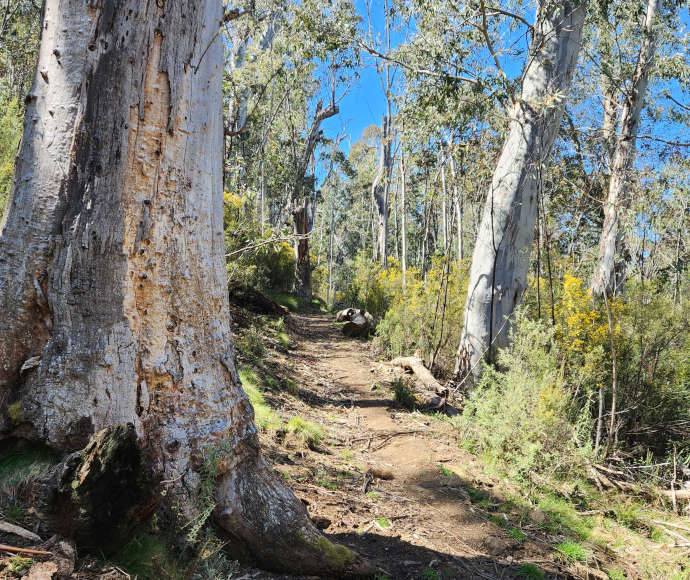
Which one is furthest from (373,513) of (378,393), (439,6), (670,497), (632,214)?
(632,214)

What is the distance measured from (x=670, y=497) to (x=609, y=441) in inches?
21.8

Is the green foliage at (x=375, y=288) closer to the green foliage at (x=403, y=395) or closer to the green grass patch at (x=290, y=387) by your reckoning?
the green foliage at (x=403, y=395)

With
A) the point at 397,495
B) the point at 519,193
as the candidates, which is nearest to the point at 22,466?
the point at 397,495

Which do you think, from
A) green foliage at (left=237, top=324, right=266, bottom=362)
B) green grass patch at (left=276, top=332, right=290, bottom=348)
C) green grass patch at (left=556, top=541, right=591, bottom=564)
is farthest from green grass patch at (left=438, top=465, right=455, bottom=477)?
green grass patch at (left=276, top=332, right=290, bottom=348)

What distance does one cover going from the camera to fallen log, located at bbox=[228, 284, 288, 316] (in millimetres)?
8039

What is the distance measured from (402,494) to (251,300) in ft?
19.3

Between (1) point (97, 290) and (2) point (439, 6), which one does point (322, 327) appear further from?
(1) point (97, 290)

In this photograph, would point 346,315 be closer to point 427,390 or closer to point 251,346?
point 251,346

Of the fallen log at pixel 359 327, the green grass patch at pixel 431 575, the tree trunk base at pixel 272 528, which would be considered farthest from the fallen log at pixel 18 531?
the fallen log at pixel 359 327

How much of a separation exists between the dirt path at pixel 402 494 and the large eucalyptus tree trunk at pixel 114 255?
3.27ft

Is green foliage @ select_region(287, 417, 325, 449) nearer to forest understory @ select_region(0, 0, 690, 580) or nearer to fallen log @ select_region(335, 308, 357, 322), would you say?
forest understory @ select_region(0, 0, 690, 580)

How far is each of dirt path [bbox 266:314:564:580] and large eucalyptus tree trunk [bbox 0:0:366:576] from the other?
997 mm

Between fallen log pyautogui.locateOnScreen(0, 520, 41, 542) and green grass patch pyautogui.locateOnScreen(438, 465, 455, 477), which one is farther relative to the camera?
green grass patch pyautogui.locateOnScreen(438, 465, 455, 477)

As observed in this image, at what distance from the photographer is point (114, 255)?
5.45 feet
